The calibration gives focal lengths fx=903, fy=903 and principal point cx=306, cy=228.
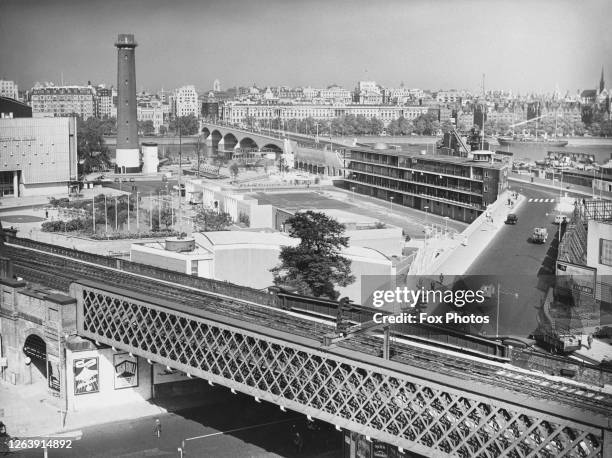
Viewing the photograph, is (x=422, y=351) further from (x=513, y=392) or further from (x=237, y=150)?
(x=237, y=150)

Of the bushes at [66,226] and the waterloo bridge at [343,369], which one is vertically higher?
the waterloo bridge at [343,369]

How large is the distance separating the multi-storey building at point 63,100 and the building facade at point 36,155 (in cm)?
1556

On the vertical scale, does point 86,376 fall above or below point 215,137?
below

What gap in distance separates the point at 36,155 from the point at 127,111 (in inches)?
167

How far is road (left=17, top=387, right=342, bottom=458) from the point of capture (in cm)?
443

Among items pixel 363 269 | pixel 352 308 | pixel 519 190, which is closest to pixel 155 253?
pixel 363 269

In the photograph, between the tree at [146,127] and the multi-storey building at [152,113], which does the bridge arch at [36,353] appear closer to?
the tree at [146,127]

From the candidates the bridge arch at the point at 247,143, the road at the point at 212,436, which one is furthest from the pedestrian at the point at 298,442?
the bridge arch at the point at 247,143

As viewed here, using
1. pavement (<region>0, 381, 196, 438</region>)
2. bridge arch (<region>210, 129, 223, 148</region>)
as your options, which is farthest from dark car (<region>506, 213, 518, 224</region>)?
bridge arch (<region>210, 129, 223, 148</region>)

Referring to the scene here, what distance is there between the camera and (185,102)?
39.1m

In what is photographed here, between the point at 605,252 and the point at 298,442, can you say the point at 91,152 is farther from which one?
the point at 298,442

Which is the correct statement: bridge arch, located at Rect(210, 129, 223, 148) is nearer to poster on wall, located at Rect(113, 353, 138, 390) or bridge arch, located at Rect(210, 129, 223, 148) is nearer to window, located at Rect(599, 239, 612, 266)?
window, located at Rect(599, 239, 612, 266)

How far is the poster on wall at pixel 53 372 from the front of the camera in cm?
512

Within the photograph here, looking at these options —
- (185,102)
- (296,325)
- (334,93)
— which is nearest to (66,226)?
(296,325)
